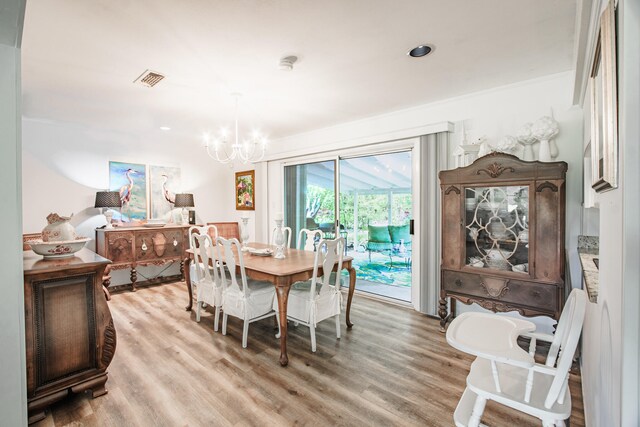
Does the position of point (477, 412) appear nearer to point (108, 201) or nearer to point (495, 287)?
point (495, 287)

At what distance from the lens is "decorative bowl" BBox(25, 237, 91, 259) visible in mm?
2061

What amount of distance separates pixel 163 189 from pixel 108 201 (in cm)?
95

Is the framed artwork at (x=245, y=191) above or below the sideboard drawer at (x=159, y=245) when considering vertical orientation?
above

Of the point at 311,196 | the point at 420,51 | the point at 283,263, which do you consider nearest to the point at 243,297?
the point at 283,263

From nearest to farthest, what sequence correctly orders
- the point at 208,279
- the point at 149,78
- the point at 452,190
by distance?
the point at 149,78 → the point at 452,190 → the point at 208,279

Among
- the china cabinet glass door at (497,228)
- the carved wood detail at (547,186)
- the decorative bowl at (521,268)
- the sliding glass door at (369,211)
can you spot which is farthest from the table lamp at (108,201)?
the carved wood detail at (547,186)

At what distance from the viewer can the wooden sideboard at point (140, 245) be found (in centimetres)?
433

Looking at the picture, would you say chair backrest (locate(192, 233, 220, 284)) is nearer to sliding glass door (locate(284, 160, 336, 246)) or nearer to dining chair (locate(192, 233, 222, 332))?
dining chair (locate(192, 233, 222, 332))

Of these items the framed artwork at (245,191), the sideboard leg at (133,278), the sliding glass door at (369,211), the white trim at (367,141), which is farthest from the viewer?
the framed artwork at (245,191)

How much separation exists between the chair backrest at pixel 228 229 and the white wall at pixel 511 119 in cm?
306

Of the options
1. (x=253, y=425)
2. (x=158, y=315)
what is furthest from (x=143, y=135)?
(x=253, y=425)

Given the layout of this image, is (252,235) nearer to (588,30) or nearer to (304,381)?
(304,381)

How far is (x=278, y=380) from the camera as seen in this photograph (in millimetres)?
2256

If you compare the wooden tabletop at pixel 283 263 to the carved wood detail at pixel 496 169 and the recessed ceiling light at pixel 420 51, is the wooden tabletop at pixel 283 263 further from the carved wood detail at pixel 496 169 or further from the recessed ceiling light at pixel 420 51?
the recessed ceiling light at pixel 420 51
